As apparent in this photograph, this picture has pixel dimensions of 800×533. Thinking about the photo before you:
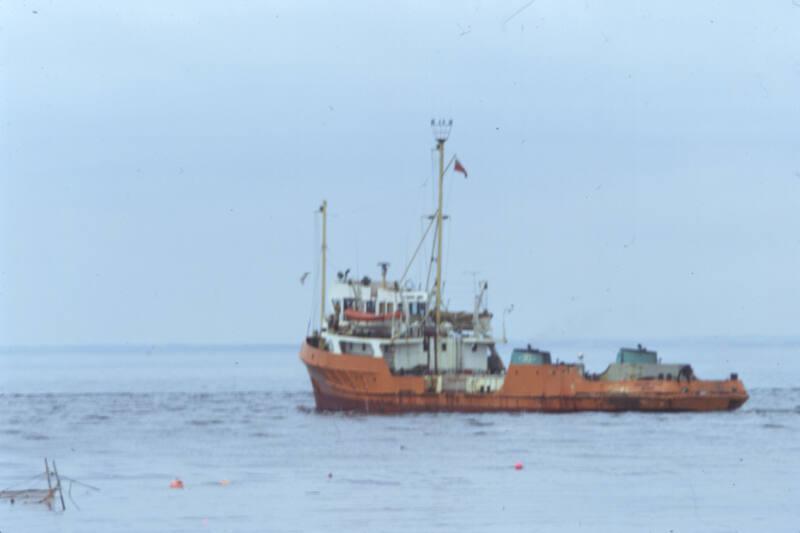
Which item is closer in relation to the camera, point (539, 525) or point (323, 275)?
point (539, 525)

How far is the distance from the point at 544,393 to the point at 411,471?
19.2 m

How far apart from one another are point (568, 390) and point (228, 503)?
1115 inches

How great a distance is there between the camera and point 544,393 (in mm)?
63406

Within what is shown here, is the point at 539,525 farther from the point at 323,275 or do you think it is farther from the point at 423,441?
the point at 323,275

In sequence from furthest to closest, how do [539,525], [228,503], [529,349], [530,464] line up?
1. [529,349]
2. [530,464]
3. [228,503]
4. [539,525]

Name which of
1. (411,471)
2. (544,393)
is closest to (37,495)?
(411,471)

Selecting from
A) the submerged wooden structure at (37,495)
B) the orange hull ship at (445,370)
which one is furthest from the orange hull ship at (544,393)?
the submerged wooden structure at (37,495)

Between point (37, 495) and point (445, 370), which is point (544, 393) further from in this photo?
point (37, 495)

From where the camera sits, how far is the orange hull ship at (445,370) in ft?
209

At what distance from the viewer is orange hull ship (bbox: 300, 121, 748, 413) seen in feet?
209

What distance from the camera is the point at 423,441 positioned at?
54.9 meters

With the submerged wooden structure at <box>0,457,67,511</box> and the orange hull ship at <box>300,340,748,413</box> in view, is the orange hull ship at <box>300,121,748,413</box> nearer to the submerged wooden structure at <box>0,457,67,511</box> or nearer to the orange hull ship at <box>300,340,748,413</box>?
the orange hull ship at <box>300,340,748,413</box>

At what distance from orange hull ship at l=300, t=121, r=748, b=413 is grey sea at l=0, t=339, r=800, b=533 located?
81cm

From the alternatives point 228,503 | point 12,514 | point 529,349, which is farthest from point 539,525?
point 529,349
